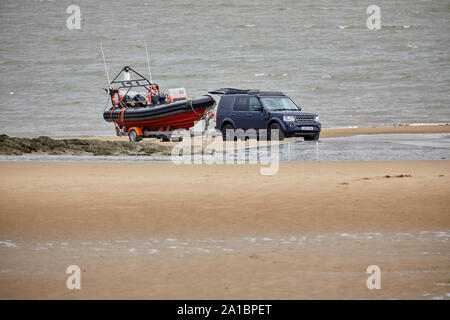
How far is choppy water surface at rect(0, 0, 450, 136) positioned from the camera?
2100 inches

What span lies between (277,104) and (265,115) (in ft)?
2.89

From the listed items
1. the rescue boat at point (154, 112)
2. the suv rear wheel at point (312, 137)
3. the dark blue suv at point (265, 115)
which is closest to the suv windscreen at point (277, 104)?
the dark blue suv at point (265, 115)

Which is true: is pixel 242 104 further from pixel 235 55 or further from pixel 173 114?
pixel 235 55

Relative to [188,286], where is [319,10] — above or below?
above

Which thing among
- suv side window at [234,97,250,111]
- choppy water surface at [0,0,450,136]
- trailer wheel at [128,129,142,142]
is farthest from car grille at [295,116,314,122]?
choppy water surface at [0,0,450,136]

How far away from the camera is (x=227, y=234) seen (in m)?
9.91

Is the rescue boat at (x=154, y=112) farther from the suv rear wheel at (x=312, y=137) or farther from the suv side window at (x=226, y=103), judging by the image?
the suv rear wheel at (x=312, y=137)

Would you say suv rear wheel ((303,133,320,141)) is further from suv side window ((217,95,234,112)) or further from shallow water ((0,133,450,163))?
suv side window ((217,95,234,112))

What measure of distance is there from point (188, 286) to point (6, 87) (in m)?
61.3

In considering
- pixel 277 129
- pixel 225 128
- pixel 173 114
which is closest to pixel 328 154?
pixel 277 129

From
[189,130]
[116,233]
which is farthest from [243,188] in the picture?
[189,130]

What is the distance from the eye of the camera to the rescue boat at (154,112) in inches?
1076

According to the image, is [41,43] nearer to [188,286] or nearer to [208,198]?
[208,198]

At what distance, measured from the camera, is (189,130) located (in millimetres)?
28375
